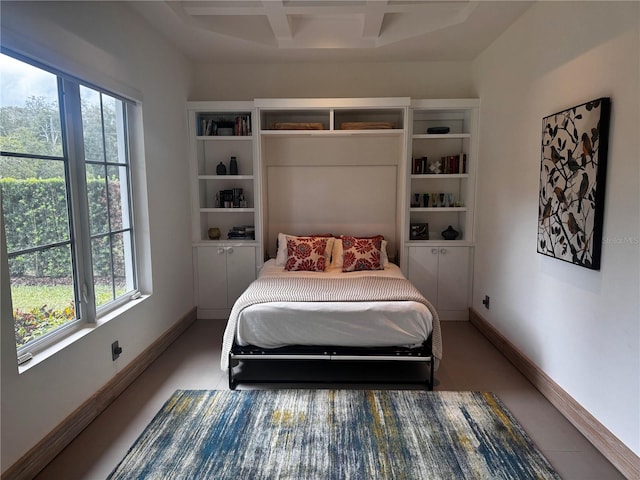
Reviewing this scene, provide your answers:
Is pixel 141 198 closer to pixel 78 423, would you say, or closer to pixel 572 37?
pixel 78 423

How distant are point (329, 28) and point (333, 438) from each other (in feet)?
11.2

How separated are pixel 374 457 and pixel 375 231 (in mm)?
2796

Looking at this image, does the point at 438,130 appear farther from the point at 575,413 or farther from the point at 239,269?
the point at 575,413

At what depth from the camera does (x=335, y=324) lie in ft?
9.36

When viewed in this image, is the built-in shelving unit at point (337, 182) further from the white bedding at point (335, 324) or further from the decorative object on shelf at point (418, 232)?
the white bedding at point (335, 324)

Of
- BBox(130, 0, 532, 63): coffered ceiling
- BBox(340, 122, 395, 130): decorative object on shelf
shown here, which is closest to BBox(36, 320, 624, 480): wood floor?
BBox(340, 122, 395, 130): decorative object on shelf

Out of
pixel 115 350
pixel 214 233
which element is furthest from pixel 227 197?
pixel 115 350

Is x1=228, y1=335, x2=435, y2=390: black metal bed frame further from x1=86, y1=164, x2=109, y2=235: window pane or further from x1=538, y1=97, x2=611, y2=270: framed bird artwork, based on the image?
x1=86, y1=164, x2=109, y2=235: window pane

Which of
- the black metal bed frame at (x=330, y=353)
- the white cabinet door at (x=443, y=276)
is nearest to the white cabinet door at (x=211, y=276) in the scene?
the black metal bed frame at (x=330, y=353)

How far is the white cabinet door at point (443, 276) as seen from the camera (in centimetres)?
425

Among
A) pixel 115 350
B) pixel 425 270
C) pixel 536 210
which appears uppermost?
pixel 536 210

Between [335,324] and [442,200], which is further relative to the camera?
[442,200]

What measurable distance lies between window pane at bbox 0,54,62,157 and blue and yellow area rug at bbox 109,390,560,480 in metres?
1.71

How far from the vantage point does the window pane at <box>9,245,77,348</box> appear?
2.01 meters
